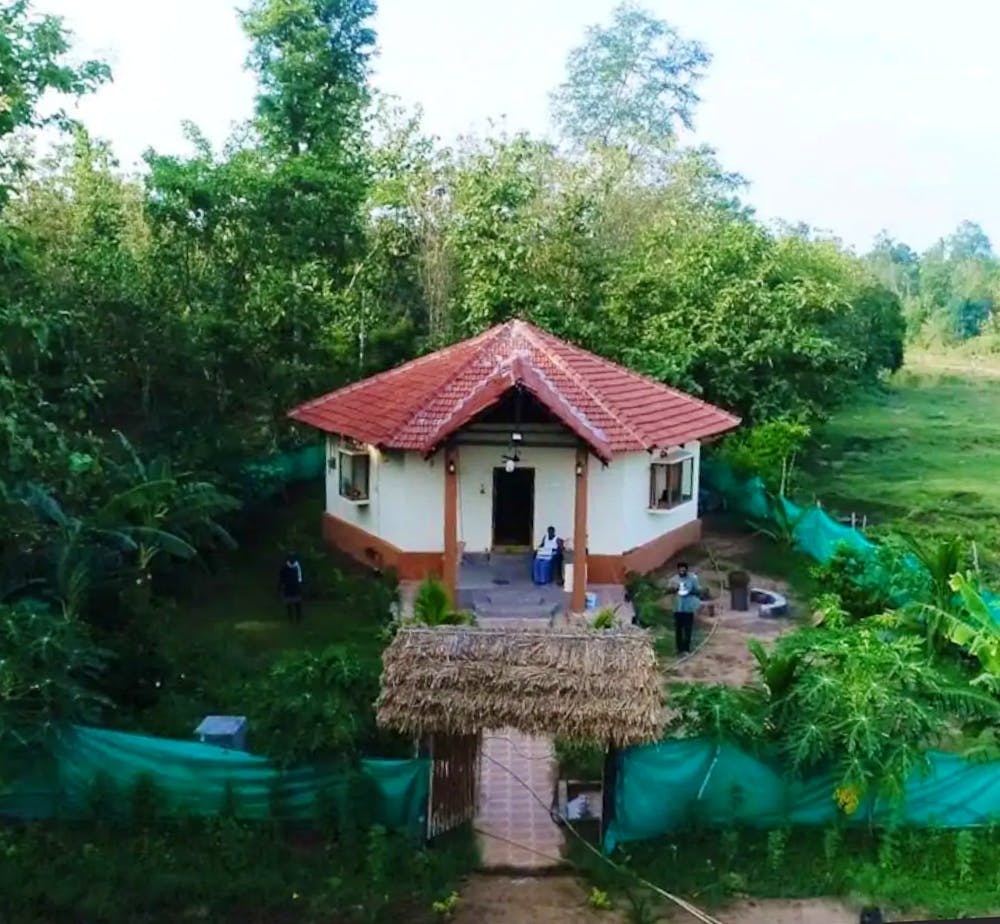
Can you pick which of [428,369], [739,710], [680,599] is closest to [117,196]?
[428,369]

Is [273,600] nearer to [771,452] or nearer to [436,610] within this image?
[436,610]

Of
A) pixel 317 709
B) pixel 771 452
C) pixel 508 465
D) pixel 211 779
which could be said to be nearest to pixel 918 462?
pixel 771 452

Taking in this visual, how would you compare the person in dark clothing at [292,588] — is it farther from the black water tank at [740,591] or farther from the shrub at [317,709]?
the black water tank at [740,591]

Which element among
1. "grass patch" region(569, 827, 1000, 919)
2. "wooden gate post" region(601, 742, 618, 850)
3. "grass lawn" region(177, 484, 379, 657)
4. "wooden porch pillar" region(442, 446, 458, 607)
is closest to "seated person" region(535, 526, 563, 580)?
"wooden porch pillar" region(442, 446, 458, 607)

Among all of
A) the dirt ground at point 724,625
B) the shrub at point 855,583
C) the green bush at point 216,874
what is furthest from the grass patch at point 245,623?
the shrub at point 855,583

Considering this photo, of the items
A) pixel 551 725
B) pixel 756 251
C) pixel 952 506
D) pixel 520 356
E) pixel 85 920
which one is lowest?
pixel 85 920

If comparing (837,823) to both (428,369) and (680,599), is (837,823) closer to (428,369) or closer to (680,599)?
(680,599)

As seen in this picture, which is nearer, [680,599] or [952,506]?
[680,599]

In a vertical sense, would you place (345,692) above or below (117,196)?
below
